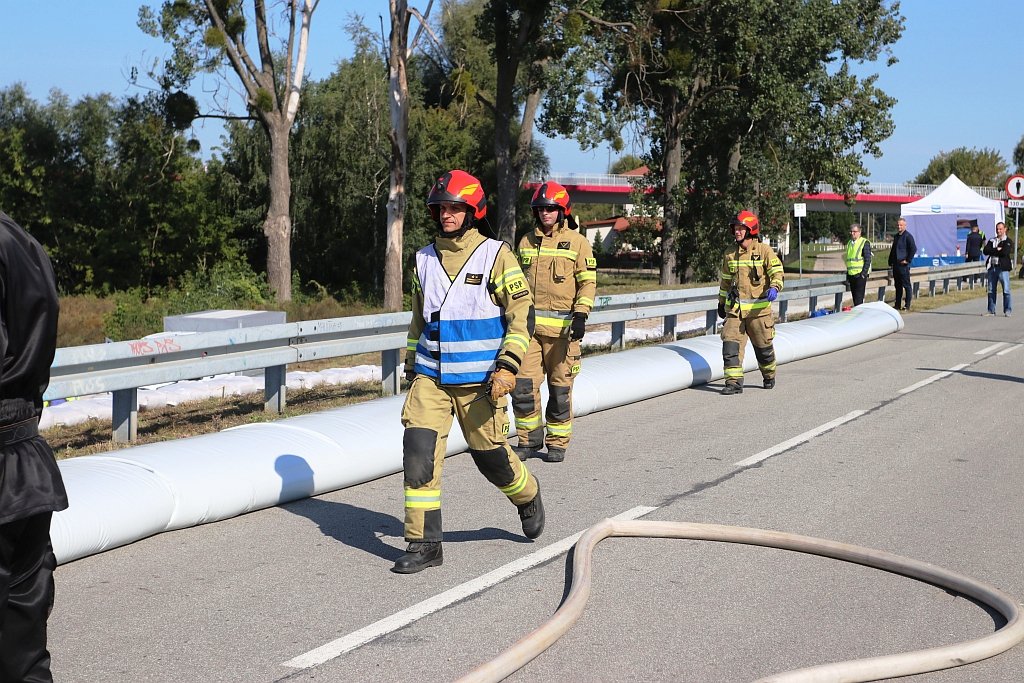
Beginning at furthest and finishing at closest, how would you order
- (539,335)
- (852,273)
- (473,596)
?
(852,273)
(539,335)
(473,596)

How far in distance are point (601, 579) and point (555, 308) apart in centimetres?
366

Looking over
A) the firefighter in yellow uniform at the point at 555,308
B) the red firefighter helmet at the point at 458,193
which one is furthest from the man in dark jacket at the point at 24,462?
the firefighter in yellow uniform at the point at 555,308

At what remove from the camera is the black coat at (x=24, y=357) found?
324 centimetres

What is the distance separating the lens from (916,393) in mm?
12344

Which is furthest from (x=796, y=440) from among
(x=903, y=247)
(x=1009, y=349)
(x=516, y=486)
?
(x=903, y=247)

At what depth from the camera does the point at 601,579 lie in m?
5.61

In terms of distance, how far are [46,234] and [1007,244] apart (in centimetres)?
2560

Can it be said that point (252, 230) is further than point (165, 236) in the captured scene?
Yes

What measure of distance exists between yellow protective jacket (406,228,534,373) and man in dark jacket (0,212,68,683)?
8.62ft

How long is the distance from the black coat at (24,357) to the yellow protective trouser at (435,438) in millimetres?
2402

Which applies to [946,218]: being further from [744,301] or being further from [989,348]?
[744,301]

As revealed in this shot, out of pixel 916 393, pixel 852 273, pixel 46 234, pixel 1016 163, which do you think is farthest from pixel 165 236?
pixel 1016 163

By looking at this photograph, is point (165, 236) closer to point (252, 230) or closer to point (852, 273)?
point (252, 230)

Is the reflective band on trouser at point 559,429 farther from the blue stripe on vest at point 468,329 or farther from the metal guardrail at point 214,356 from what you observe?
the blue stripe on vest at point 468,329
